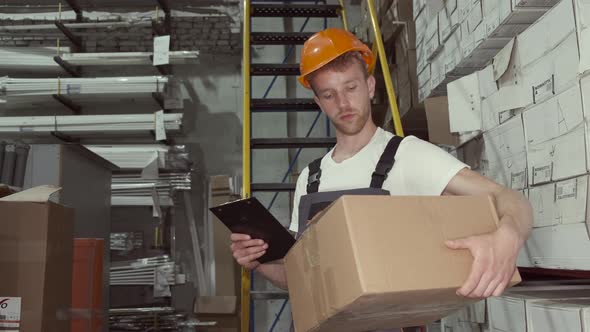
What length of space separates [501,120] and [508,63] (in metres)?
0.20

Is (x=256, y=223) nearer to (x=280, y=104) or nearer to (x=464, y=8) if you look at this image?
(x=464, y=8)

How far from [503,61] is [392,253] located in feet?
3.55

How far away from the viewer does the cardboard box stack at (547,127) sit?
4.45ft

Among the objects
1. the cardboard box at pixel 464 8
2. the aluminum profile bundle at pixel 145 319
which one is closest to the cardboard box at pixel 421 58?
the cardboard box at pixel 464 8

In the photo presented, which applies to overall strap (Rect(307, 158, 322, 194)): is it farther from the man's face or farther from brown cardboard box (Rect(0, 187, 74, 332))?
brown cardboard box (Rect(0, 187, 74, 332))

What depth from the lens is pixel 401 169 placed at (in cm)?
161

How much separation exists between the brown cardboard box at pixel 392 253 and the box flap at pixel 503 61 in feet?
2.72

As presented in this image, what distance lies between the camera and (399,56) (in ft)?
10.6

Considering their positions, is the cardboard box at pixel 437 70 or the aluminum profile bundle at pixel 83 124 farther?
the aluminum profile bundle at pixel 83 124

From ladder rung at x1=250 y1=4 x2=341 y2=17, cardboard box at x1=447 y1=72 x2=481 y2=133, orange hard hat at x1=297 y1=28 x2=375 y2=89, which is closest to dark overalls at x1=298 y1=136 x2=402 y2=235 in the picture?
orange hard hat at x1=297 y1=28 x2=375 y2=89

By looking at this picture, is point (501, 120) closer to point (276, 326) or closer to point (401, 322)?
point (401, 322)

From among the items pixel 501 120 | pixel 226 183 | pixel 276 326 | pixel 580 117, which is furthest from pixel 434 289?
pixel 276 326

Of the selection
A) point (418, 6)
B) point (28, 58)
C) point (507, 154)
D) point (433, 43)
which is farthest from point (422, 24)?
point (28, 58)

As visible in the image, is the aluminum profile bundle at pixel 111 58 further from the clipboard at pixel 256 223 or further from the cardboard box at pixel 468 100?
the clipboard at pixel 256 223
